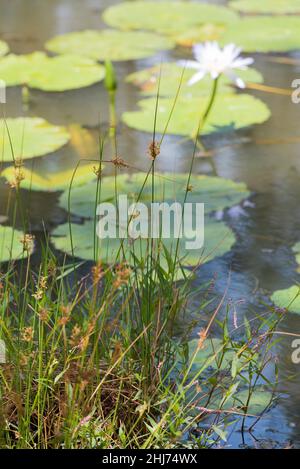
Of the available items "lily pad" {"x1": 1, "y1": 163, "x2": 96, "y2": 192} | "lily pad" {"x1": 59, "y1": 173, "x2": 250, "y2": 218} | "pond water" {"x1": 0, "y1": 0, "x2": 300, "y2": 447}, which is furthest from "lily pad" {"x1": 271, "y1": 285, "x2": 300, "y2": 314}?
"lily pad" {"x1": 1, "y1": 163, "x2": 96, "y2": 192}

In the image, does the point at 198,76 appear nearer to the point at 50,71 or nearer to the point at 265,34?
the point at 50,71

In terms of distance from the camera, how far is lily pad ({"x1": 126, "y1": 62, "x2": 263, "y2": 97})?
370 centimetres

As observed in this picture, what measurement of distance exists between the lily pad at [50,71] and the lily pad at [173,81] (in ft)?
0.58

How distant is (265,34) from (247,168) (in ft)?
4.72

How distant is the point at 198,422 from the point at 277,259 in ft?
2.71

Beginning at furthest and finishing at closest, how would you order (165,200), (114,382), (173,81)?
(173,81), (165,200), (114,382)

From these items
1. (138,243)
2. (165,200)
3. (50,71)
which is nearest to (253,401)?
(138,243)

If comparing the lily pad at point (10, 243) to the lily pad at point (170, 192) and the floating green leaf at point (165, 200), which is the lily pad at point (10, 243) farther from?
the lily pad at point (170, 192)

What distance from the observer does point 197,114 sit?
11.3 ft

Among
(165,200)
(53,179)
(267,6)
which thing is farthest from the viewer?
(267,6)

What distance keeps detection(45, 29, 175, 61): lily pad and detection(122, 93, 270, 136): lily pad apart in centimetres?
63

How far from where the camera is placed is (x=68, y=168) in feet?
10.1
